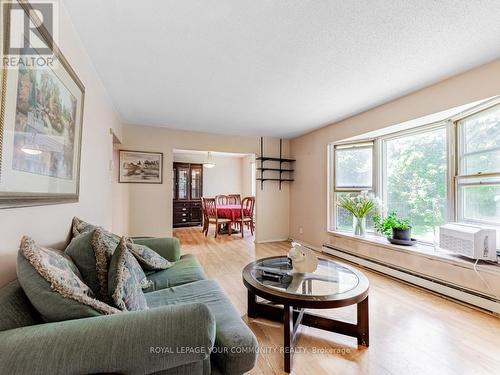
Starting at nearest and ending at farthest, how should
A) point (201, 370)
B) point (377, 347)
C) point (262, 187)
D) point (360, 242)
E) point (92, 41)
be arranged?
point (201, 370) → point (377, 347) → point (92, 41) → point (360, 242) → point (262, 187)

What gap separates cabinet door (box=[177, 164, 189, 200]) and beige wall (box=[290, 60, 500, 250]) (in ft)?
11.5

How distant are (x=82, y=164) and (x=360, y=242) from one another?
344 cm

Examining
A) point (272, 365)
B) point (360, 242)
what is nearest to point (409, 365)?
point (272, 365)

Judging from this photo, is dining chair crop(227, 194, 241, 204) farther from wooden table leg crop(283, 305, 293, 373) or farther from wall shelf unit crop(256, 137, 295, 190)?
wooden table leg crop(283, 305, 293, 373)

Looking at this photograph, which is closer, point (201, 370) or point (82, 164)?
point (201, 370)

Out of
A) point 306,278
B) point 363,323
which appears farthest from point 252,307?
point 363,323

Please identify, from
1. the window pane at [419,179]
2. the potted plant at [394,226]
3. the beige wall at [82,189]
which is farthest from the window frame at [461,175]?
the beige wall at [82,189]

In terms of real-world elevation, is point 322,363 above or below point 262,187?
below

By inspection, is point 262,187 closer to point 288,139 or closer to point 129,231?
point 288,139

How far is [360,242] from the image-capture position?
327 cm

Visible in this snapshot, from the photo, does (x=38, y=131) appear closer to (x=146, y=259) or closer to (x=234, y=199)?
(x=146, y=259)

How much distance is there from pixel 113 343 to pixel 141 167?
350cm

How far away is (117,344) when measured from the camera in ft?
2.31

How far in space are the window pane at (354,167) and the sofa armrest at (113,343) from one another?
3.44m
